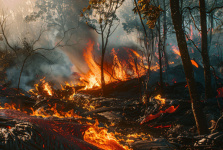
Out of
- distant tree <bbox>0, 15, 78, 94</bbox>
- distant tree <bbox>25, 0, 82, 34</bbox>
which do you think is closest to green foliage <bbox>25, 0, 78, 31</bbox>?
→ distant tree <bbox>25, 0, 82, 34</bbox>

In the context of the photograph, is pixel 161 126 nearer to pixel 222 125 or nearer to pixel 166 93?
pixel 222 125

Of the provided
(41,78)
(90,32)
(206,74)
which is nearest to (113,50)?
(90,32)

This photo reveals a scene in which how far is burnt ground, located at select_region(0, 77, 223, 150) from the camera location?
5.53 feet

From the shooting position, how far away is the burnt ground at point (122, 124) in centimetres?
168

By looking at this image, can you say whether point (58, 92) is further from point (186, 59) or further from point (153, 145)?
point (186, 59)

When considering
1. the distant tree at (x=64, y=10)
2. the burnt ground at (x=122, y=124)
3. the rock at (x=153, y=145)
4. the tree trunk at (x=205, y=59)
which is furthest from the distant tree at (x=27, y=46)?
the tree trunk at (x=205, y=59)

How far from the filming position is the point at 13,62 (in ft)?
73.4

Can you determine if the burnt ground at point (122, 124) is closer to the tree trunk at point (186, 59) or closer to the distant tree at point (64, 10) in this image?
the tree trunk at point (186, 59)

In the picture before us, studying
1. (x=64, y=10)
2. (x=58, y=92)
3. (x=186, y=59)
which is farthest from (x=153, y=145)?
(x=64, y=10)

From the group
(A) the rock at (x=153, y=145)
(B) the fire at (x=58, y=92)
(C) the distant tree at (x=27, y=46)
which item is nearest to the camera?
(A) the rock at (x=153, y=145)

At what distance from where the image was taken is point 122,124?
6.65m

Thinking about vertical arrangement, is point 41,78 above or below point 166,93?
above

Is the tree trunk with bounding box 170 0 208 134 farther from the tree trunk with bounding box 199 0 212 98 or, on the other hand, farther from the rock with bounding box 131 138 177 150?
the tree trunk with bounding box 199 0 212 98

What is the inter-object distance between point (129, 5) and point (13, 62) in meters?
28.6
